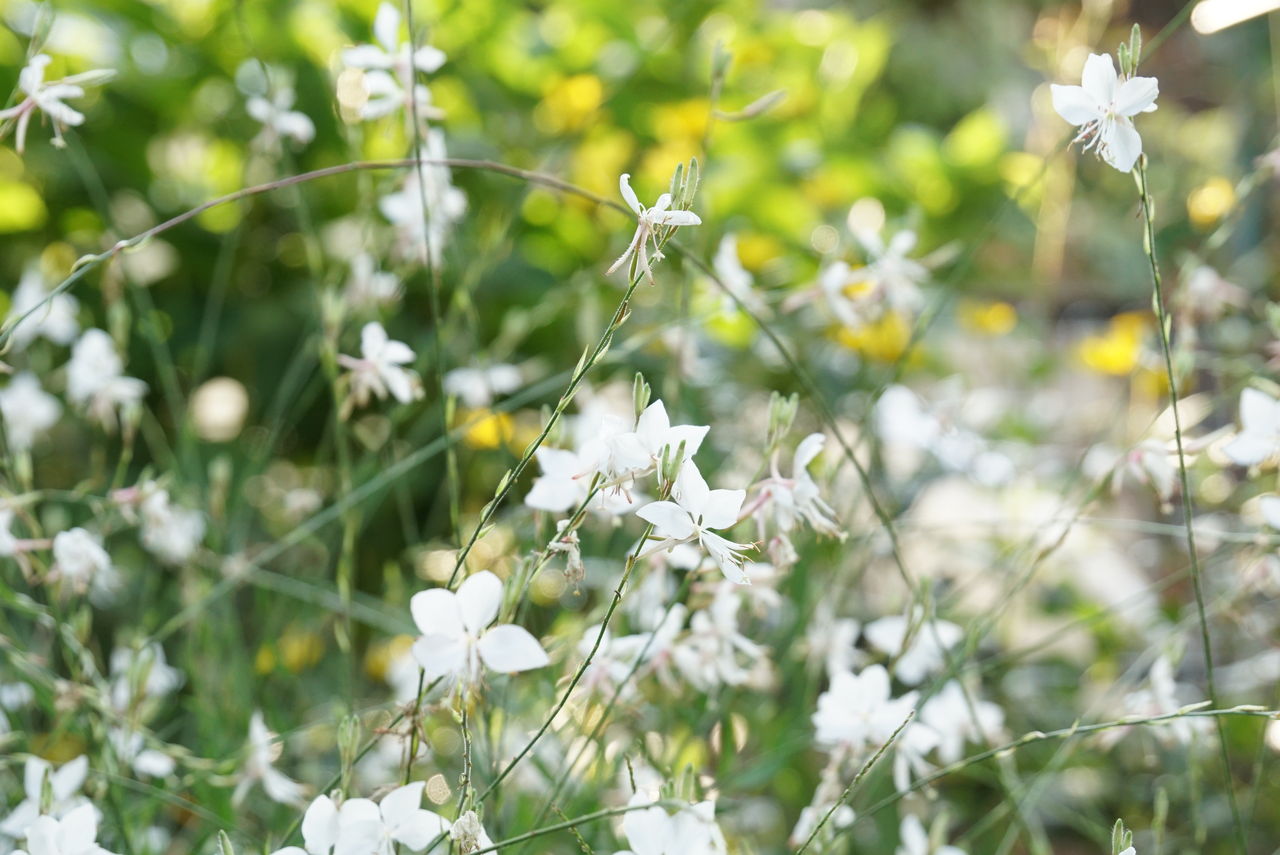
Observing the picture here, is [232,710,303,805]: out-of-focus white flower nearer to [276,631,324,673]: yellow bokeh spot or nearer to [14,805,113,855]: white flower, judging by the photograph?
[14,805,113,855]: white flower

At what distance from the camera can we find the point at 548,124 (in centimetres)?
146

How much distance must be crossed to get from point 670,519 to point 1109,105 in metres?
0.26

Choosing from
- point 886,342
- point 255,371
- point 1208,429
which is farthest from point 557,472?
point 1208,429

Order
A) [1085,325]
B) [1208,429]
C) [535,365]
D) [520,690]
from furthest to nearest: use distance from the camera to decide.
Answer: [1085,325] → [1208,429] → [535,365] → [520,690]

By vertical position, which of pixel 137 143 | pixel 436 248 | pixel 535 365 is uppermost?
pixel 137 143

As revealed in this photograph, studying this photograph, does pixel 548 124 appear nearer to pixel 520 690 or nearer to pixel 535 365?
pixel 535 365

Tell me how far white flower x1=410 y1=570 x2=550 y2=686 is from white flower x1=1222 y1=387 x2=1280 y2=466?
37cm

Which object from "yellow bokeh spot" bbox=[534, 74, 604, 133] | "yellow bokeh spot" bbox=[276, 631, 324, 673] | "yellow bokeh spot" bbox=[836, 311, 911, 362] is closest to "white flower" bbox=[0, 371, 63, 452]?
"yellow bokeh spot" bbox=[276, 631, 324, 673]

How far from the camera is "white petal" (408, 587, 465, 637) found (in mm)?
409

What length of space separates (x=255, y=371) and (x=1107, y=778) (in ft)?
3.40

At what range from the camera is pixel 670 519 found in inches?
15.7

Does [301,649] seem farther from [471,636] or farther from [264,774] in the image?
[471,636]

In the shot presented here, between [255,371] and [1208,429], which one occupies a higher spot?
[1208,429]

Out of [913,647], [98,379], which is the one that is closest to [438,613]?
[913,647]
